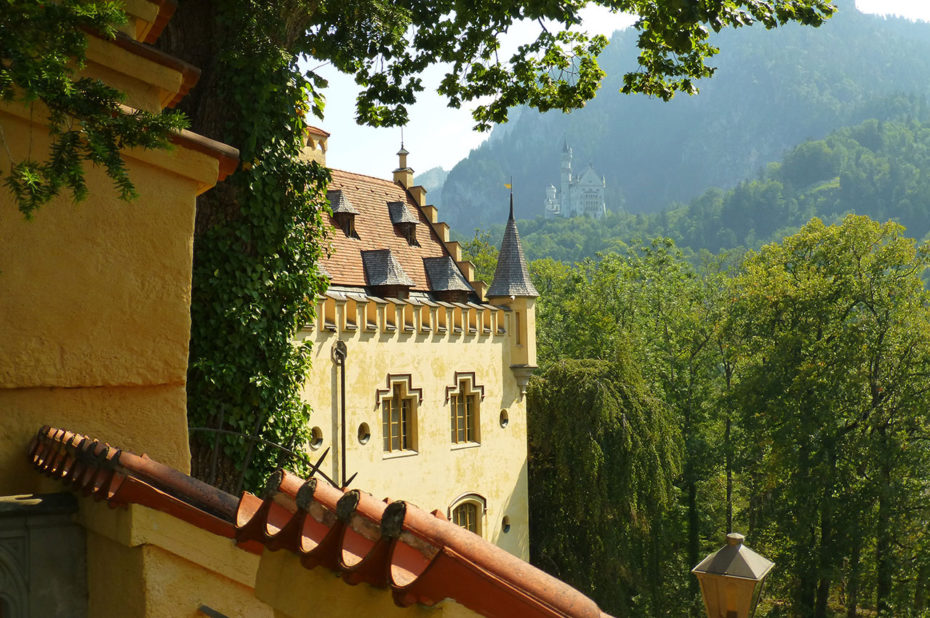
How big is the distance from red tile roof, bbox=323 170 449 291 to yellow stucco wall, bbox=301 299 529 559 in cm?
157

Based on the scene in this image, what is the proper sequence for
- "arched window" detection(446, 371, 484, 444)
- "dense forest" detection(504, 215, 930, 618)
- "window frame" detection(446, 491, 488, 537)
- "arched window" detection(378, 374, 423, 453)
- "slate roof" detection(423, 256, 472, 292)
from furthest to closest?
"dense forest" detection(504, 215, 930, 618) < "slate roof" detection(423, 256, 472, 292) < "window frame" detection(446, 491, 488, 537) < "arched window" detection(446, 371, 484, 444) < "arched window" detection(378, 374, 423, 453)

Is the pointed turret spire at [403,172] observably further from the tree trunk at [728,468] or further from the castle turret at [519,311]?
the tree trunk at [728,468]

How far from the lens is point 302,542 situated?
249 cm

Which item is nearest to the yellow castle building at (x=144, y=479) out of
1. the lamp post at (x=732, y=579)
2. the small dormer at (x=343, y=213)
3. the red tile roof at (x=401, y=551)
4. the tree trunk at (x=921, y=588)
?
the red tile roof at (x=401, y=551)

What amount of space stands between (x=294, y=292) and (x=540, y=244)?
12577 cm

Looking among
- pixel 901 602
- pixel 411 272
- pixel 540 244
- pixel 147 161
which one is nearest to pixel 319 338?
pixel 411 272

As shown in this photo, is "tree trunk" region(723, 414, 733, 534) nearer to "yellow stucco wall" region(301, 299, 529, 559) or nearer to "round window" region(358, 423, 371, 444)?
"yellow stucco wall" region(301, 299, 529, 559)

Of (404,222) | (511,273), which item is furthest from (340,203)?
(511,273)

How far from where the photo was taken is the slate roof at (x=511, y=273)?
26156 mm

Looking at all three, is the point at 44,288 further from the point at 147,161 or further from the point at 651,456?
the point at 651,456

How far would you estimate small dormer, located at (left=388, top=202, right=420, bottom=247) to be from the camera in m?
25.1

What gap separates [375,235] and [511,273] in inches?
176

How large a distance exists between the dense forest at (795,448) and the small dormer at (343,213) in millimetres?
7433

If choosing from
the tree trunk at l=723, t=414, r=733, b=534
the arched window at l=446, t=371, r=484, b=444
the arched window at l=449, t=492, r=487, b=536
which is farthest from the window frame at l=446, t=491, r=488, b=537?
the tree trunk at l=723, t=414, r=733, b=534
